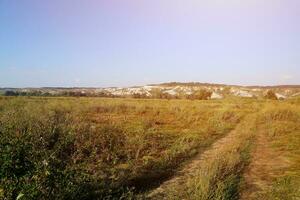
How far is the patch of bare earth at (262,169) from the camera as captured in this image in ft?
24.4

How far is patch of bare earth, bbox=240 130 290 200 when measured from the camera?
744cm

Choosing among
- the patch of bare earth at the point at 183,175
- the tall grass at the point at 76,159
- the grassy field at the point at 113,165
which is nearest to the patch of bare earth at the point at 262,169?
the grassy field at the point at 113,165

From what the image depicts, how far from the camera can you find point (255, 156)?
10.9 metres

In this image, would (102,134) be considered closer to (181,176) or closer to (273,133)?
(181,176)

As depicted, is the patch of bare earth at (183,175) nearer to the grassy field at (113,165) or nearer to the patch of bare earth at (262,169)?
the grassy field at (113,165)

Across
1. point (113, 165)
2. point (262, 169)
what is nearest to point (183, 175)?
point (113, 165)

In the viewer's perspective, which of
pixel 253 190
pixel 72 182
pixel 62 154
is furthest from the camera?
pixel 62 154

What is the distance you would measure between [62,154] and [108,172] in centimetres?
142

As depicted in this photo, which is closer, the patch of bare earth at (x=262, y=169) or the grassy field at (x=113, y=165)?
the grassy field at (x=113, y=165)

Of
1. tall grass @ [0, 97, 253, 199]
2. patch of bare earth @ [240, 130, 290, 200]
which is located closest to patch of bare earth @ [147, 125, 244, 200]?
tall grass @ [0, 97, 253, 199]

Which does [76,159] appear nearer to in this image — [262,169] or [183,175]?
[183,175]

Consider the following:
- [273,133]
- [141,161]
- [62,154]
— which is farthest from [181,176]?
[273,133]

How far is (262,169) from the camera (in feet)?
30.7

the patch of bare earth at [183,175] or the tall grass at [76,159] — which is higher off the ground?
the tall grass at [76,159]
